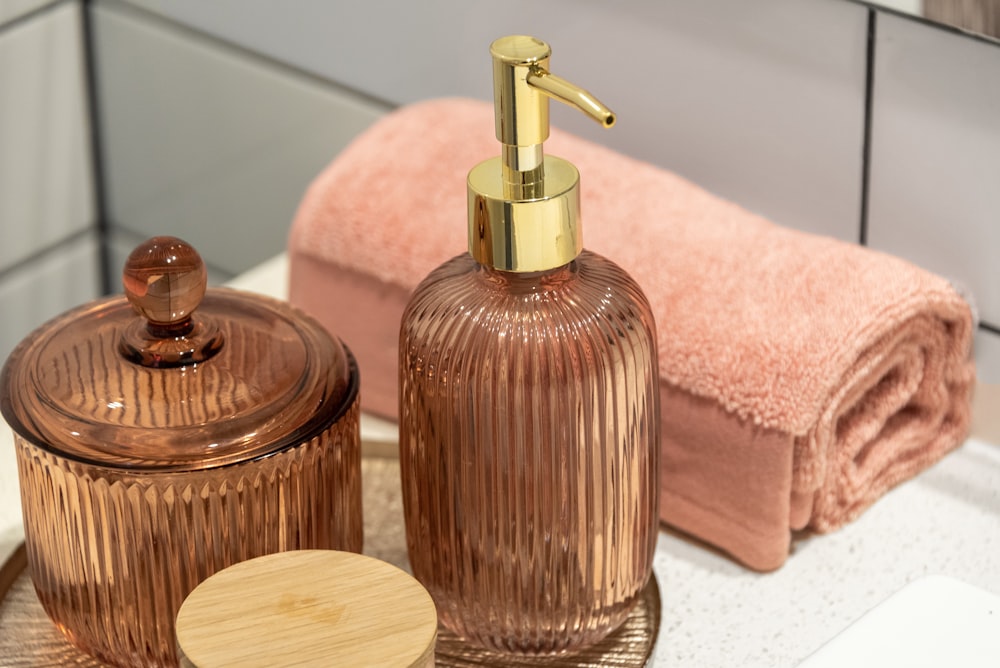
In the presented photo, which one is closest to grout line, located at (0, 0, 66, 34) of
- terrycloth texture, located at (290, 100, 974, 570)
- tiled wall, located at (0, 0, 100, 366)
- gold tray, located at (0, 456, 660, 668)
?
tiled wall, located at (0, 0, 100, 366)

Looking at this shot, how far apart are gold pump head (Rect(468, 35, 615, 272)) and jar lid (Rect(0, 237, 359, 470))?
3.7 inches

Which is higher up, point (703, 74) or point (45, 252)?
point (703, 74)

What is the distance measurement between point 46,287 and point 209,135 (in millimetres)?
201

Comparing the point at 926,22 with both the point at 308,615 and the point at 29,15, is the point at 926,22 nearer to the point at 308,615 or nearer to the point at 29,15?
the point at 308,615

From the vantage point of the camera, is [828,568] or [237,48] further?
[237,48]

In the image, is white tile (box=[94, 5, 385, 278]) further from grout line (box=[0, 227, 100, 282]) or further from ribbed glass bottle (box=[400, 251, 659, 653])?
ribbed glass bottle (box=[400, 251, 659, 653])

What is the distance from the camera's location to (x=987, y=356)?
65 centimetres

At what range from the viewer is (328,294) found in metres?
0.70

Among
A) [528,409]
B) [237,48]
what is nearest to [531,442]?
[528,409]

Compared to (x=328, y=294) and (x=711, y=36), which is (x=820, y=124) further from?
(x=328, y=294)

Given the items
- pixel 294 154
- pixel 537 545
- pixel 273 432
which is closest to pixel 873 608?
pixel 537 545

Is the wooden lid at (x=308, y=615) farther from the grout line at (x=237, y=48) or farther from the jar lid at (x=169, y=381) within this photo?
the grout line at (x=237, y=48)

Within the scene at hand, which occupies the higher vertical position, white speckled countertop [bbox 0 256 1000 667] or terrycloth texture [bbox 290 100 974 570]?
terrycloth texture [bbox 290 100 974 570]

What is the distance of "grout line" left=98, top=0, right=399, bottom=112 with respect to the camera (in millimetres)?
874
